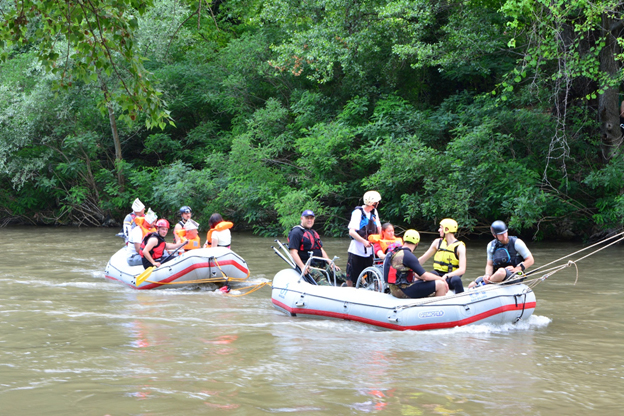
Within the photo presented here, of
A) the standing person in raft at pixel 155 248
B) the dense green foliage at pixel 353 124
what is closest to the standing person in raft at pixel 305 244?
the standing person in raft at pixel 155 248

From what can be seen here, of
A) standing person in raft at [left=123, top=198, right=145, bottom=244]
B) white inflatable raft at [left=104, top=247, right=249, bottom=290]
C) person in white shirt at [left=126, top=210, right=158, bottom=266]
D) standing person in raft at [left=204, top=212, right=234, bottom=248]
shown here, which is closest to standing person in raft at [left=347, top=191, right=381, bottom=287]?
white inflatable raft at [left=104, top=247, right=249, bottom=290]

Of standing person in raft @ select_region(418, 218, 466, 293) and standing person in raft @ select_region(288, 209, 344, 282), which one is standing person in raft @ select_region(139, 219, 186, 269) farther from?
standing person in raft @ select_region(418, 218, 466, 293)

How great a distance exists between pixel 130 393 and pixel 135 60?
257 cm

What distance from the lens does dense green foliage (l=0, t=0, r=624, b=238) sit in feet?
51.6

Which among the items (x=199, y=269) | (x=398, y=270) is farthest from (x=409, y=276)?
(x=199, y=269)

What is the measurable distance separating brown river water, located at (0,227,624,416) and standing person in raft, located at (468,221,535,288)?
0.59 m

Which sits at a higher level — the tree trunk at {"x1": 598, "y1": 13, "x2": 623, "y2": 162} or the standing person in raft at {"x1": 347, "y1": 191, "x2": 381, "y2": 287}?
the tree trunk at {"x1": 598, "y1": 13, "x2": 623, "y2": 162}

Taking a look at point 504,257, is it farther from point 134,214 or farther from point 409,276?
point 134,214

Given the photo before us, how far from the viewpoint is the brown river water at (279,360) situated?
16.5 feet

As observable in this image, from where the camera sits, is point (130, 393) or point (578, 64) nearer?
point (130, 393)

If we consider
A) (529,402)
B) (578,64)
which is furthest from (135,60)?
(578,64)

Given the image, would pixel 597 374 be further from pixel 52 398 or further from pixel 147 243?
pixel 147 243

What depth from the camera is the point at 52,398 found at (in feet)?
16.8

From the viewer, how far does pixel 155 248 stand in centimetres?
1102
